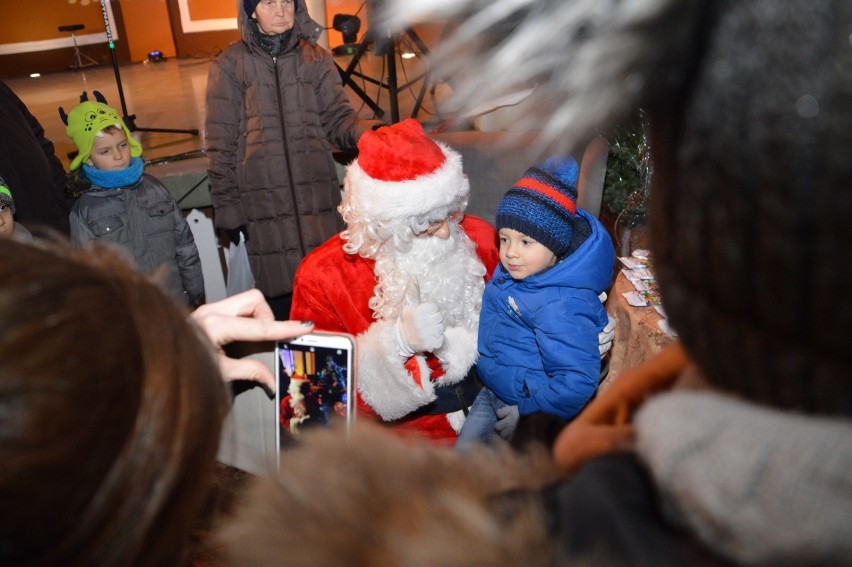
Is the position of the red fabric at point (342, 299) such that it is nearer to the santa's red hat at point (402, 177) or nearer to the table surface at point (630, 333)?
the santa's red hat at point (402, 177)

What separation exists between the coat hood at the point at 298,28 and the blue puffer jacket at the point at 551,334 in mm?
1709

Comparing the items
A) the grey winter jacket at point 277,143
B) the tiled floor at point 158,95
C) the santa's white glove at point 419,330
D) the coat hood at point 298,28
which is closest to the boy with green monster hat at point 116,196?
the grey winter jacket at point 277,143

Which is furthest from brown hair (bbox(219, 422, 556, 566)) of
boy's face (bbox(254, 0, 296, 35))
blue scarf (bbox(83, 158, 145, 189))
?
boy's face (bbox(254, 0, 296, 35))

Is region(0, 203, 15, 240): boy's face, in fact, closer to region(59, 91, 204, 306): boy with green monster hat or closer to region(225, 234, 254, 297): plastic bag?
region(59, 91, 204, 306): boy with green monster hat

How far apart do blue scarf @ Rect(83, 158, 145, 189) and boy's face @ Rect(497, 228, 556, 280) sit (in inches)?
67.6

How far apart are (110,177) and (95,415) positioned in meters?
2.49

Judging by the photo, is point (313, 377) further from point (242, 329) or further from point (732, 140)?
point (732, 140)

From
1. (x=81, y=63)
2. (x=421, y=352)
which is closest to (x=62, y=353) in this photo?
(x=421, y=352)

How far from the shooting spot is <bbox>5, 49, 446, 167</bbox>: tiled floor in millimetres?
5332

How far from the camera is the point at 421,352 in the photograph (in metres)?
→ 1.92

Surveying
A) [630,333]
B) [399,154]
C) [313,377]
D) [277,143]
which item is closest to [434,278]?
[399,154]

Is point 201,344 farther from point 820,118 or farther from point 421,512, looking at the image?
point 820,118

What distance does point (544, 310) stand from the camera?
6.23 ft

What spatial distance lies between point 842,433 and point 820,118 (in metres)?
0.19
